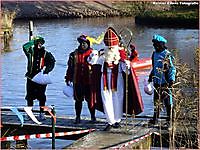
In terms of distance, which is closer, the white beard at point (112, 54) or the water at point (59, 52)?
the white beard at point (112, 54)

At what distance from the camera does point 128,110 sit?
9.61 metres

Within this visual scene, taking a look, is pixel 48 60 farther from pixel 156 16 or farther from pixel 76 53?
pixel 156 16

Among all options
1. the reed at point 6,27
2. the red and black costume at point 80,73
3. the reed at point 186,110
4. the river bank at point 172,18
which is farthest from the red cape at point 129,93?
the river bank at point 172,18

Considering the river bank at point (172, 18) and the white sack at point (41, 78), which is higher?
the white sack at point (41, 78)

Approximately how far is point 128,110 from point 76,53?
1258 millimetres

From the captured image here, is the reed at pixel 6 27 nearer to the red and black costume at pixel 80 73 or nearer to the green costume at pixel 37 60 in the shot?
the green costume at pixel 37 60

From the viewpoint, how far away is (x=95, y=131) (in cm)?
945

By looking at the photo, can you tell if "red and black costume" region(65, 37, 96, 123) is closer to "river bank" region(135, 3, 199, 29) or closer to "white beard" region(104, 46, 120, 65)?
"white beard" region(104, 46, 120, 65)

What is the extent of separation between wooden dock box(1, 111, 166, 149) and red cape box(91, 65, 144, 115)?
325mm

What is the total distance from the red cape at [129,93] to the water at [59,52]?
1.90 meters

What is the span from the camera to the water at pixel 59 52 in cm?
1595

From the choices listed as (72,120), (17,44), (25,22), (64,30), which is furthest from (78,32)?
(72,120)

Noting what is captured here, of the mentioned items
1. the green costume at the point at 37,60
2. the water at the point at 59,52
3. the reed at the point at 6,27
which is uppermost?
the green costume at the point at 37,60

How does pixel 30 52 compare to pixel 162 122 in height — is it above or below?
→ above
